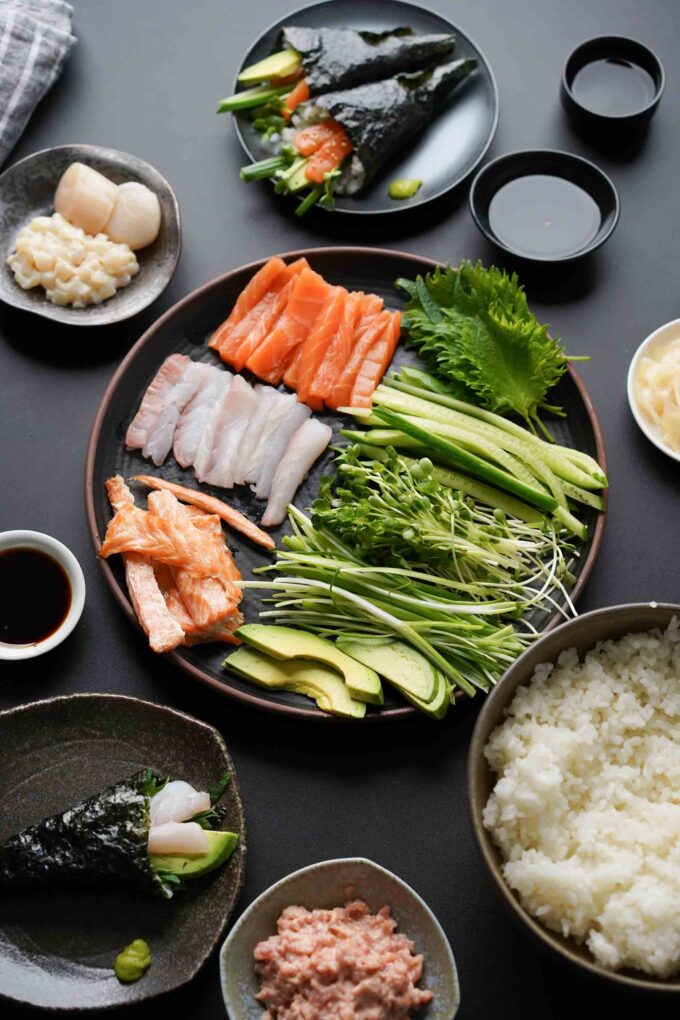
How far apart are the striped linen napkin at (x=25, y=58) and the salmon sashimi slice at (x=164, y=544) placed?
5.35 ft

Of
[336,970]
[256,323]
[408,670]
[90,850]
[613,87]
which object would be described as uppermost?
[613,87]

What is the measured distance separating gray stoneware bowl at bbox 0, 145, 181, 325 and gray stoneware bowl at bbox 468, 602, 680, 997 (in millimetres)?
1885

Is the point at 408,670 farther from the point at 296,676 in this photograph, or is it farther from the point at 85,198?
the point at 85,198

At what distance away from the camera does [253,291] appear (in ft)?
12.2

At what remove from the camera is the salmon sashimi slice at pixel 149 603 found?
321 centimetres

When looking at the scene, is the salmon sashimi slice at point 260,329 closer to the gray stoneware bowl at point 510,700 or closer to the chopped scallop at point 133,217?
the chopped scallop at point 133,217

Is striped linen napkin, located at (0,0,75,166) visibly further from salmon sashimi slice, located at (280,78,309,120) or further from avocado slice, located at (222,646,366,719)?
avocado slice, located at (222,646,366,719)

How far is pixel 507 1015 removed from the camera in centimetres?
315

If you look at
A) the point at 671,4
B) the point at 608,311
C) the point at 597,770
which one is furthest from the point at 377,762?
the point at 671,4

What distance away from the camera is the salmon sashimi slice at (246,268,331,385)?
12.0 ft

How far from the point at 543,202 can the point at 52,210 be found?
1.83m

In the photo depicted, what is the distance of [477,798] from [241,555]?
1.17 meters

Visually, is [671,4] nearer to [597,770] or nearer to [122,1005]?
[597,770]

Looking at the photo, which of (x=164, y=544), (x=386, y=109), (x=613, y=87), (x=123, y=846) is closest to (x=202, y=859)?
(x=123, y=846)
